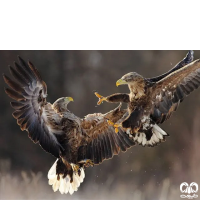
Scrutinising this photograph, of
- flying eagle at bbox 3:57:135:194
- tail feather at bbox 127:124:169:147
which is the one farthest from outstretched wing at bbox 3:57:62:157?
tail feather at bbox 127:124:169:147

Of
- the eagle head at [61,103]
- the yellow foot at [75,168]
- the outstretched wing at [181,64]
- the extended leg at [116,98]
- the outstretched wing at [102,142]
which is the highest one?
the outstretched wing at [181,64]

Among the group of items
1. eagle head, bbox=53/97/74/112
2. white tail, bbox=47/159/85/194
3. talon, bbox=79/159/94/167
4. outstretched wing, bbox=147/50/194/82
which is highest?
outstretched wing, bbox=147/50/194/82

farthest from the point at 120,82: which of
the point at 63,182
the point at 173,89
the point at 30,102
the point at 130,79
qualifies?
the point at 63,182

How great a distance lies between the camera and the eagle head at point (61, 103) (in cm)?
320

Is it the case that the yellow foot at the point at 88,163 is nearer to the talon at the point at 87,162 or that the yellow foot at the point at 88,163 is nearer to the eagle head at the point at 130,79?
the talon at the point at 87,162

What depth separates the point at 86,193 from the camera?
355 centimetres

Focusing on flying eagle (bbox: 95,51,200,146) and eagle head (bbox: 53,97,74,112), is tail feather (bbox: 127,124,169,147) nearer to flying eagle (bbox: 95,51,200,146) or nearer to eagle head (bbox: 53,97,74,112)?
flying eagle (bbox: 95,51,200,146)

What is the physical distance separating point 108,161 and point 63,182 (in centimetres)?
44

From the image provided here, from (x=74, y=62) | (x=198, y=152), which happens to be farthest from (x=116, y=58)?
(x=198, y=152)

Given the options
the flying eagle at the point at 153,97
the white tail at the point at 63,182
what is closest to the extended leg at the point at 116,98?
the flying eagle at the point at 153,97

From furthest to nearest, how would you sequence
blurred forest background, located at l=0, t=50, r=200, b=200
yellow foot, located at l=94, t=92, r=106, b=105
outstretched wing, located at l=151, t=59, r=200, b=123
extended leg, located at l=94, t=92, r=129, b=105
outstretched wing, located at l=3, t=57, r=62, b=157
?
blurred forest background, located at l=0, t=50, r=200, b=200, yellow foot, located at l=94, t=92, r=106, b=105, extended leg, located at l=94, t=92, r=129, b=105, outstretched wing, located at l=151, t=59, r=200, b=123, outstretched wing, located at l=3, t=57, r=62, b=157

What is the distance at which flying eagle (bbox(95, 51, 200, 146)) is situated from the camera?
316cm

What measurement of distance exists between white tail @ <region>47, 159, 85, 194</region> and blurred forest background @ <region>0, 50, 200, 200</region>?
0.08 meters

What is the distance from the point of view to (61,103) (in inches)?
128
